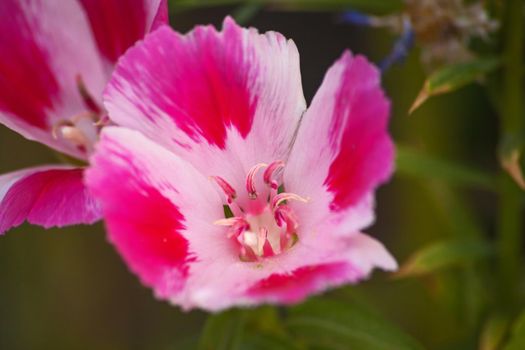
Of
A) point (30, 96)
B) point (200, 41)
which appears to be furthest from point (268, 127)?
point (30, 96)

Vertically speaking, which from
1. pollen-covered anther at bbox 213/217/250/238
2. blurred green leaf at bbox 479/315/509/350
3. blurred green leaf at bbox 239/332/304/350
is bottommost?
blurred green leaf at bbox 479/315/509/350

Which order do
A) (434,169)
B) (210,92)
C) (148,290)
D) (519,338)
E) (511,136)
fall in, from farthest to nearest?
1. (148,290)
2. (434,169)
3. (511,136)
4. (519,338)
5. (210,92)

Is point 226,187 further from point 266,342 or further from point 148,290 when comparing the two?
point 148,290

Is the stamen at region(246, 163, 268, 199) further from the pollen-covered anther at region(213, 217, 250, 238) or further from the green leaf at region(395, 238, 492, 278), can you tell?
the green leaf at region(395, 238, 492, 278)

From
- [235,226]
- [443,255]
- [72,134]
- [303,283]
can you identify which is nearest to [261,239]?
[235,226]

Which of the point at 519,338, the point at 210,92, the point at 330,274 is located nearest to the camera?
the point at 330,274

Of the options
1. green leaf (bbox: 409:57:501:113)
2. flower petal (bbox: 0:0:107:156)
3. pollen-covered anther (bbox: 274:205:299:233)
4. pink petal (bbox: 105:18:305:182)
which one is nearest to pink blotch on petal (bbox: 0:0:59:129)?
flower petal (bbox: 0:0:107:156)
